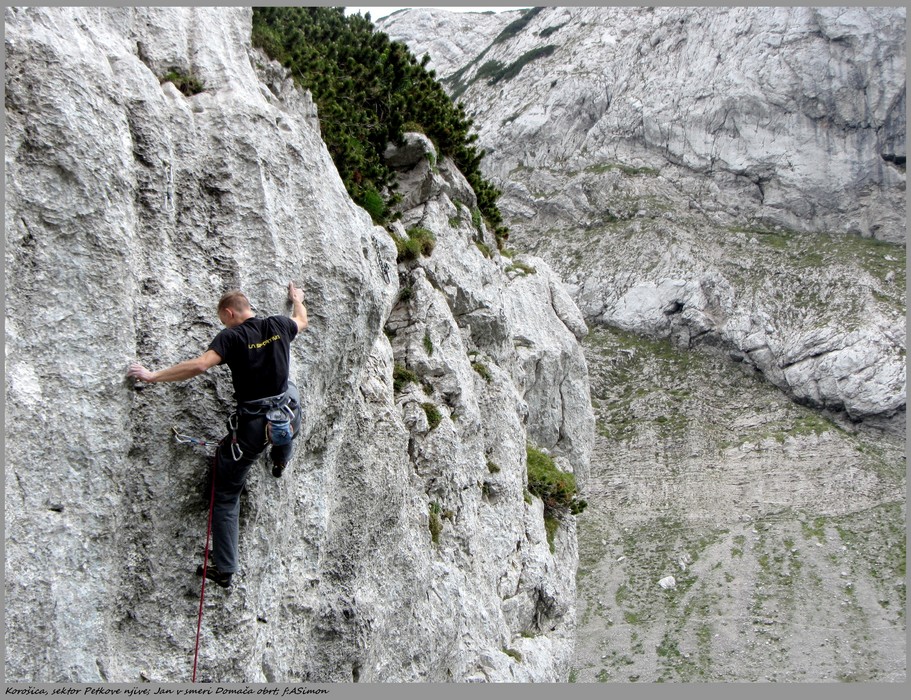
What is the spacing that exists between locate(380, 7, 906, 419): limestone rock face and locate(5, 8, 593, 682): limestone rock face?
67.0 metres

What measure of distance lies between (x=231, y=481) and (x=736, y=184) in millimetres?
88552

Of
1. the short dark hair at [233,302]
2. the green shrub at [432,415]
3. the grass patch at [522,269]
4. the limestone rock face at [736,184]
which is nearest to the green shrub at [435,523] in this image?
the green shrub at [432,415]

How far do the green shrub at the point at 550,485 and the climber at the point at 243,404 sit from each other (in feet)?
39.4

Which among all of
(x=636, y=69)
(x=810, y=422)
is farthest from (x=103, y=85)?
(x=636, y=69)

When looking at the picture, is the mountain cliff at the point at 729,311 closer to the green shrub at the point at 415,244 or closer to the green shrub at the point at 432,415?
the green shrub at the point at 415,244

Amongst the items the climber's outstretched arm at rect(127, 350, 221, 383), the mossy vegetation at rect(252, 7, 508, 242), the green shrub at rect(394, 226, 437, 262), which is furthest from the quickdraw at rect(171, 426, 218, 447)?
the green shrub at rect(394, 226, 437, 262)

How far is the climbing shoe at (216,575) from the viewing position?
27.9 feet

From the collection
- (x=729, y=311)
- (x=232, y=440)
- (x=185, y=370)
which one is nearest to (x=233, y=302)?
(x=185, y=370)

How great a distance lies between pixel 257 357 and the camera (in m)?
8.14

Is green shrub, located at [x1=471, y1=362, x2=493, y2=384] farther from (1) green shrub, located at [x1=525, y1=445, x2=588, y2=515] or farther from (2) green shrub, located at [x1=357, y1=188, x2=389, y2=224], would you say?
(2) green shrub, located at [x1=357, y1=188, x2=389, y2=224]

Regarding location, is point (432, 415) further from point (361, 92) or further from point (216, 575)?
point (361, 92)

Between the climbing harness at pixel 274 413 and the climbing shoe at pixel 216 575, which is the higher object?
the climbing harness at pixel 274 413

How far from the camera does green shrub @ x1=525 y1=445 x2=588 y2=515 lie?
19766 millimetres

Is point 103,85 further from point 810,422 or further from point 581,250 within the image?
point 581,250
